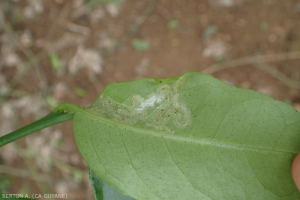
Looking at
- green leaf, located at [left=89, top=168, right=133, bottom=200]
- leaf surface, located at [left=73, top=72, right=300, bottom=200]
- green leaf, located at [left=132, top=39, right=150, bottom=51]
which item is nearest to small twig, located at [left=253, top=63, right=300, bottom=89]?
green leaf, located at [left=132, top=39, right=150, bottom=51]

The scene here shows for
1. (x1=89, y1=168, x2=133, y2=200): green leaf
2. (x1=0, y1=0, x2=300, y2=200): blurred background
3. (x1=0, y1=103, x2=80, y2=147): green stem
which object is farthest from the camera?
(x1=0, y1=0, x2=300, y2=200): blurred background

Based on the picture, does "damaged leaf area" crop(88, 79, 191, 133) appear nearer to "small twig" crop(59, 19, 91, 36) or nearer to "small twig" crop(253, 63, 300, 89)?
"small twig" crop(59, 19, 91, 36)

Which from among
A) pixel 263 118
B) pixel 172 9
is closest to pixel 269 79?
pixel 172 9

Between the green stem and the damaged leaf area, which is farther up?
the green stem

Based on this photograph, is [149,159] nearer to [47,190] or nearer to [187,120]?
[187,120]

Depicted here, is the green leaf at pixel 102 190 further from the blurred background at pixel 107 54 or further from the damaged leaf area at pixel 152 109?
the blurred background at pixel 107 54

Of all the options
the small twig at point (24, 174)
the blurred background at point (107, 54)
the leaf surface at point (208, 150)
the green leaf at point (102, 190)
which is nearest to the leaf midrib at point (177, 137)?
the leaf surface at point (208, 150)

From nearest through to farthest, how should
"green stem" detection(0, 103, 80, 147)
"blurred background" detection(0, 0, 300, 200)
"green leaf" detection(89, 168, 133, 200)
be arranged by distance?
"green stem" detection(0, 103, 80, 147), "green leaf" detection(89, 168, 133, 200), "blurred background" detection(0, 0, 300, 200)
